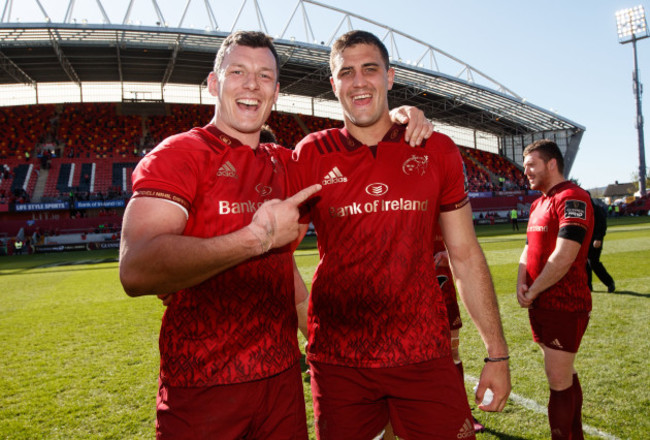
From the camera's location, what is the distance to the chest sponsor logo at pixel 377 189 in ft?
7.73

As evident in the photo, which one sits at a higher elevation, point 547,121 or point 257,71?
point 547,121

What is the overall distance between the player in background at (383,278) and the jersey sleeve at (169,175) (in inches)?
27.2

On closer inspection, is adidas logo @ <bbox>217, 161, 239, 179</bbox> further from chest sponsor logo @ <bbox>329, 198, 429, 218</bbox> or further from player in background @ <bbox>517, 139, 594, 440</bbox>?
player in background @ <bbox>517, 139, 594, 440</bbox>

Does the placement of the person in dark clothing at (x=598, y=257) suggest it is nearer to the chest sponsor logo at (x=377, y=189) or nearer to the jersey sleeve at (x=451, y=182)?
the jersey sleeve at (x=451, y=182)

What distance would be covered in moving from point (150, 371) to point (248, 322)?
14.7 ft

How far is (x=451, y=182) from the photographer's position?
247 centimetres

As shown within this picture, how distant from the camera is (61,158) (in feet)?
121

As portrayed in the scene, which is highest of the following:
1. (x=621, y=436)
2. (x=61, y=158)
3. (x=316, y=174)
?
(x=61, y=158)

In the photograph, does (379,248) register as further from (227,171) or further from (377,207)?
(227,171)

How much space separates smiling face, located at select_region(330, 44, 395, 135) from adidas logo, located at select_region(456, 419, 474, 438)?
1.60 m

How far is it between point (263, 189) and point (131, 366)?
16.2 ft

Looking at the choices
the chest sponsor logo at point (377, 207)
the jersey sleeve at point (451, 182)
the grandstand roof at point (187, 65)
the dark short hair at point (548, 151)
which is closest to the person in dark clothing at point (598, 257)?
the dark short hair at point (548, 151)

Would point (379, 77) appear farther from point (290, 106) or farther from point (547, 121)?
point (547, 121)

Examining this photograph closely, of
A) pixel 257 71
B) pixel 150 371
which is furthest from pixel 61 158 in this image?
pixel 257 71
